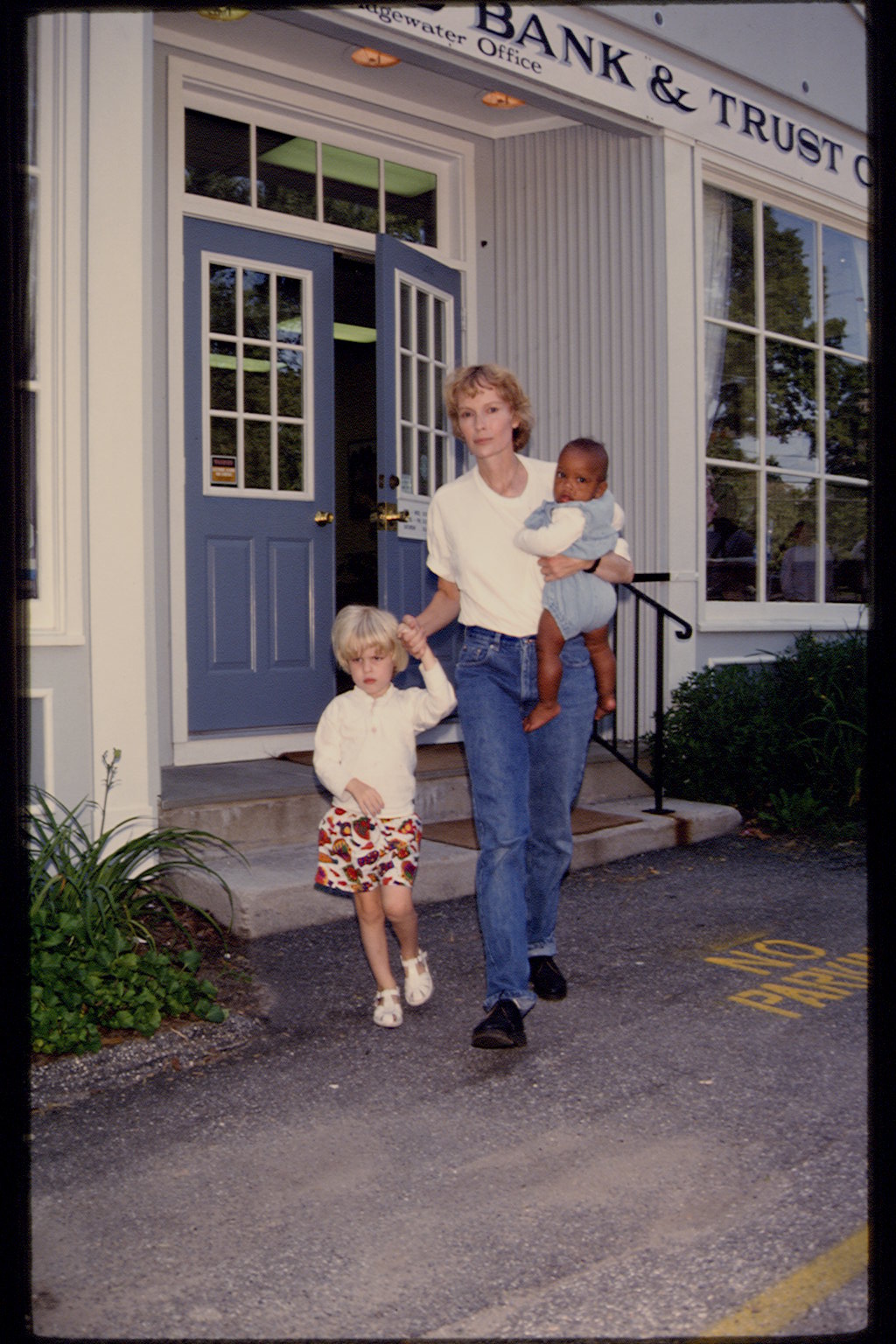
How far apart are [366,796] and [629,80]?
5.48 metres

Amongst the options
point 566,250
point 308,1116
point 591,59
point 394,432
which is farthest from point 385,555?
point 308,1116

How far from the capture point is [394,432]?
7066 mm

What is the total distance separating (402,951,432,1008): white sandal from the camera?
13.0ft

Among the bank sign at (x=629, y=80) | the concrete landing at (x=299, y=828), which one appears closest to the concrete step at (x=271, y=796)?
the concrete landing at (x=299, y=828)

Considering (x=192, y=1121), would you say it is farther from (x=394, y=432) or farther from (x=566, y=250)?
(x=566, y=250)

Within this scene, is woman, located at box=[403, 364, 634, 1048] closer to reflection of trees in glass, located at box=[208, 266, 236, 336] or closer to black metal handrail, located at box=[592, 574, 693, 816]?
black metal handrail, located at box=[592, 574, 693, 816]

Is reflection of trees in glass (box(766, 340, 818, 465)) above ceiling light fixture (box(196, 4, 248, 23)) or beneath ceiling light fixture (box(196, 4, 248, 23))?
beneath

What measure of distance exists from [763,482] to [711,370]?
0.96 metres

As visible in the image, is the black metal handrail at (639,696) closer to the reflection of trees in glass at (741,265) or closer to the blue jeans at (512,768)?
the reflection of trees in glass at (741,265)

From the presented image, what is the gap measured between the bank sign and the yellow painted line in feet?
16.5

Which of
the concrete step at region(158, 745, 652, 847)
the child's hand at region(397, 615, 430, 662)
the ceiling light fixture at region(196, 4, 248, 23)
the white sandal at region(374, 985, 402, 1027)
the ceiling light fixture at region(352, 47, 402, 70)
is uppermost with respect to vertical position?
the ceiling light fixture at region(352, 47, 402, 70)

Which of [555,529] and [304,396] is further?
[304,396]

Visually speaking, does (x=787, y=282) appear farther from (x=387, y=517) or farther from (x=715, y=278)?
(x=387, y=517)

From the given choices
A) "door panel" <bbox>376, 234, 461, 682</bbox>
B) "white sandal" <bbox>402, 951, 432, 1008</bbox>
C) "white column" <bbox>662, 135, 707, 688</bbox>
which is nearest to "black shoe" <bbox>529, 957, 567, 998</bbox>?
"white sandal" <bbox>402, 951, 432, 1008</bbox>
